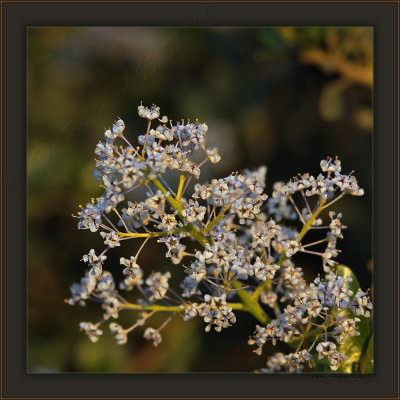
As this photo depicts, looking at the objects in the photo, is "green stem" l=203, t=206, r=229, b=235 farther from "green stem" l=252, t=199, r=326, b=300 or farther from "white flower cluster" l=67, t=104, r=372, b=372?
"green stem" l=252, t=199, r=326, b=300

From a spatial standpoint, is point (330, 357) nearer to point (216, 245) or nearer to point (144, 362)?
point (216, 245)

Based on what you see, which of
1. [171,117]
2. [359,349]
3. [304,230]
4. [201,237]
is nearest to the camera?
[201,237]

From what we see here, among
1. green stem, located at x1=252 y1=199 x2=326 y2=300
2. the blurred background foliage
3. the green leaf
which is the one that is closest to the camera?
green stem, located at x1=252 y1=199 x2=326 y2=300

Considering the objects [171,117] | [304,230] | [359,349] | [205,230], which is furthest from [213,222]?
[171,117]

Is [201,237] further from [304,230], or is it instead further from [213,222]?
[304,230]

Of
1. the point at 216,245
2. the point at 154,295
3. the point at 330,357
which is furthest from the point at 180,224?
the point at 330,357

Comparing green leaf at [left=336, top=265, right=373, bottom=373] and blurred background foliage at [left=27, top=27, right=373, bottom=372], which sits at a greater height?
blurred background foliage at [left=27, top=27, right=373, bottom=372]

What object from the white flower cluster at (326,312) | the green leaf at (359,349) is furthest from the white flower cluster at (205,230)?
the green leaf at (359,349)

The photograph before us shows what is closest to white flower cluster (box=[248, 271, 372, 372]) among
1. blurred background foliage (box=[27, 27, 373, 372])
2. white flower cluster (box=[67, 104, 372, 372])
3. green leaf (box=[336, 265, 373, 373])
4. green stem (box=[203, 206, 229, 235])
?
white flower cluster (box=[67, 104, 372, 372])
